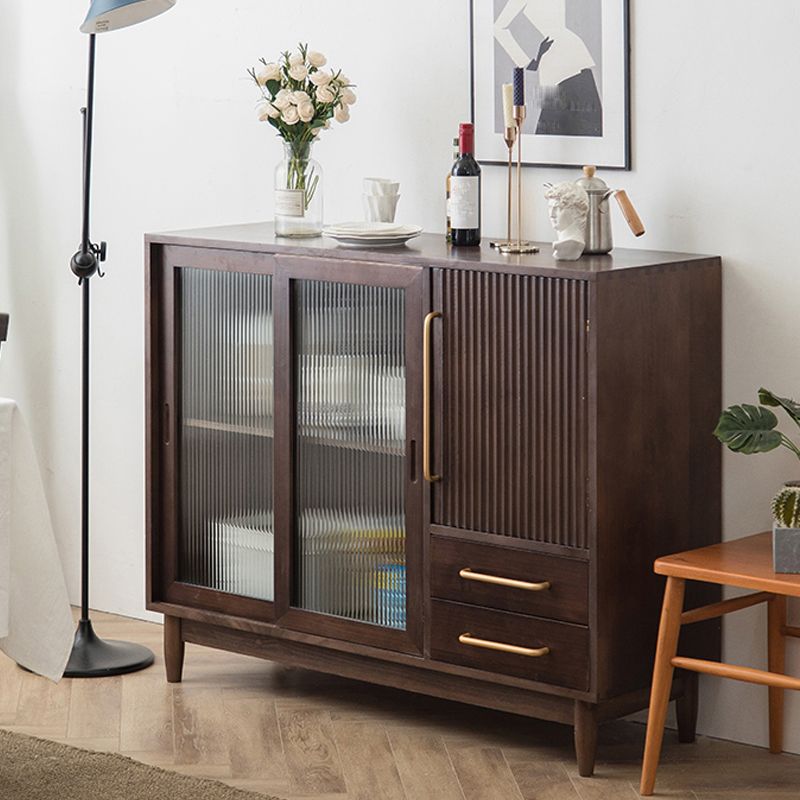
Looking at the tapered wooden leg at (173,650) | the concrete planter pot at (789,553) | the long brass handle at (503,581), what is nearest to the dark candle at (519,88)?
the long brass handle at (503,581)

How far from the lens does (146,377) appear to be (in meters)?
4.17

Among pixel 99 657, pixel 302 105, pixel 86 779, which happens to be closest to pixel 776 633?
pixel 86 779

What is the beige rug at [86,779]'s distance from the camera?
3447mm

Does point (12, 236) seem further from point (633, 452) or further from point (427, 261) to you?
point (633, 452)

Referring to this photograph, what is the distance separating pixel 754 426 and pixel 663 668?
51 centimetres

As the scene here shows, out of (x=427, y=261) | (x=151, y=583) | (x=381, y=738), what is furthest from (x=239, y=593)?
(x=427, y=261)

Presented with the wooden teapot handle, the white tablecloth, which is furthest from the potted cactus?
the white tablecloth

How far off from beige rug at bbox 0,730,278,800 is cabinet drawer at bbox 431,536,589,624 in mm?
625

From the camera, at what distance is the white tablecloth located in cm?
342

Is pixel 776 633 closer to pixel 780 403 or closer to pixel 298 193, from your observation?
pixel 780 403

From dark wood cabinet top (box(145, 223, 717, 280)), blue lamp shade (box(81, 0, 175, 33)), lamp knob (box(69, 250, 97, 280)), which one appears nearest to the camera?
dark wood cabinet top (box(145, 223, 717, 280))

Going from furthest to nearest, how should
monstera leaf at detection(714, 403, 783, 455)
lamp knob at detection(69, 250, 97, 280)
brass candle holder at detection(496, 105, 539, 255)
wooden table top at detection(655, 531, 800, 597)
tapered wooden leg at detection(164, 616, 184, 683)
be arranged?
lamp knob at detection(69, 250, 97, 280), tapered wooden leg at detection(164, 616, 184, 683), brass candle holder at detection(496, 105, 539, 255), monstera leaf at detection(714, 403, 783, 455), wooden table top at detection(655, 531, 800, 597)

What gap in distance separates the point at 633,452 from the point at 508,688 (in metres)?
0.59

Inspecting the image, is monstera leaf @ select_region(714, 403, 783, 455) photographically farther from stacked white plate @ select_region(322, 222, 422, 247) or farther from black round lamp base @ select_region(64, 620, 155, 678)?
black round lamp base @ select_region(64, 620, 155, 678)
